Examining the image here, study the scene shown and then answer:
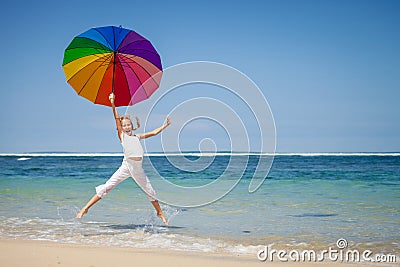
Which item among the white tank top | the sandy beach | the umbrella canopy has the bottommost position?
the sandy beach

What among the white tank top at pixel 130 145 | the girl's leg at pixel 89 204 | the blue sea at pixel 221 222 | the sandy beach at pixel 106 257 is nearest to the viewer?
the sandy beach at pixel 106 257

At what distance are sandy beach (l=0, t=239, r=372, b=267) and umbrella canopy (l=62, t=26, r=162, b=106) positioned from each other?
9.75 ft

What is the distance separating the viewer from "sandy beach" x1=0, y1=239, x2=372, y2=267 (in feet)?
18.5

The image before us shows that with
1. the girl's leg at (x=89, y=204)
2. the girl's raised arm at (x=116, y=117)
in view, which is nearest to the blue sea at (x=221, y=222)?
the girl's leg at (x=89, y=204)

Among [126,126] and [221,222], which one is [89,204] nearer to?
[126,126]

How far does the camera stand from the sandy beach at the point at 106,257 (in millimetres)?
5652

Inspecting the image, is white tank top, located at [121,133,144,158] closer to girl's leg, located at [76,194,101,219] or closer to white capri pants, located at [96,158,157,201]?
white capri pants, located at [96,158,157,201]

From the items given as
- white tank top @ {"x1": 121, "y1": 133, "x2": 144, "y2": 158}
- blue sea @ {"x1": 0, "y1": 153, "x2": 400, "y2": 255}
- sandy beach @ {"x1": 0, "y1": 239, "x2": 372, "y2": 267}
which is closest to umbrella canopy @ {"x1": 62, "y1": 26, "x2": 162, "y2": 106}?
white tank top @ {"x1": 121, "y1": 133, "x2": 144, "y2": 158}

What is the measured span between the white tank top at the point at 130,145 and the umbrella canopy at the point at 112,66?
0.78 meters

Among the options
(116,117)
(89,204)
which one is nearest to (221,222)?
(89,204)

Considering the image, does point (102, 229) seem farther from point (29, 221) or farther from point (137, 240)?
point (29, 221)

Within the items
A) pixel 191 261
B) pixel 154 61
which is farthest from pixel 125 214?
pixel 191 261

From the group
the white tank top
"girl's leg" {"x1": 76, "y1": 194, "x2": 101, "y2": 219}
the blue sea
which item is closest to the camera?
the blue sea

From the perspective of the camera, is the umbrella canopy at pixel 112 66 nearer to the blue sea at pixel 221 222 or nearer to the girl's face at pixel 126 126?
the girl's face at pixel 126 126
